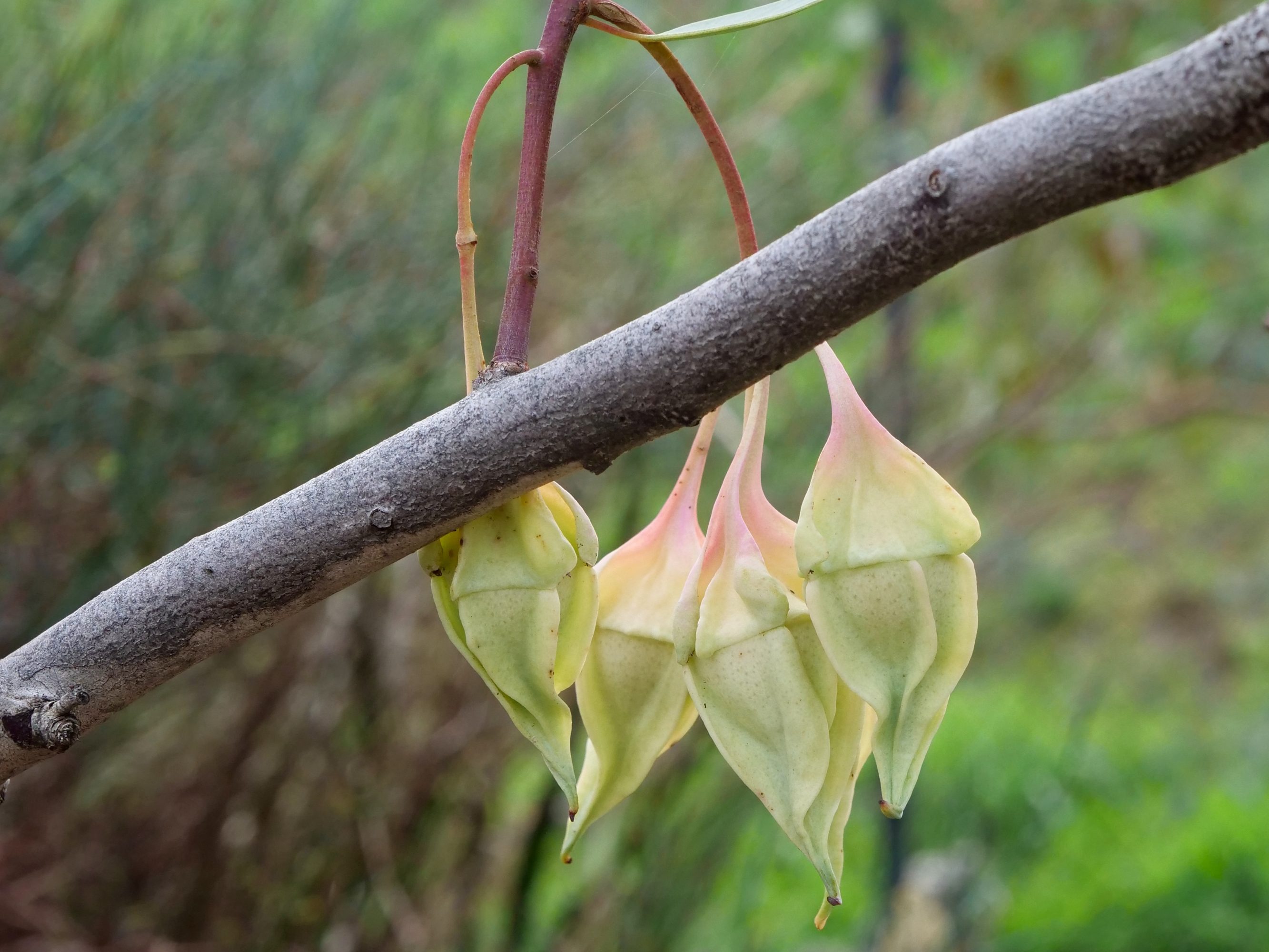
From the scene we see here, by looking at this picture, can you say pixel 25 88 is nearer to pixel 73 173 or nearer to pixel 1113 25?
pixel 73 173

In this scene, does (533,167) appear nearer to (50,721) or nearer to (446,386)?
(50,721)

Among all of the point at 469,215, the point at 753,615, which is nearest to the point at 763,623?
the point at 753,615

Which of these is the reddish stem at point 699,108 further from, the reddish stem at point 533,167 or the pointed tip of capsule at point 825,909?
the pointed tip of capsule at point 825,909

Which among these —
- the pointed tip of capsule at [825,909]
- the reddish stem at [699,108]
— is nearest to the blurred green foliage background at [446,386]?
the reddish stem at [699,108]

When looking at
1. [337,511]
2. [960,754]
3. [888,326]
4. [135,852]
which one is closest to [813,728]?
[337,511]

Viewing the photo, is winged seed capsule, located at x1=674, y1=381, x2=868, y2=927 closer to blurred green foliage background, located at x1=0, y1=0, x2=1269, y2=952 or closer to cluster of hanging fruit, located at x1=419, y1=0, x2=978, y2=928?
cluster of hanging fruit, located at x1=419, y1=0, x2=978, y2=928

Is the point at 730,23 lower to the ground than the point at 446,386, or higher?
higher

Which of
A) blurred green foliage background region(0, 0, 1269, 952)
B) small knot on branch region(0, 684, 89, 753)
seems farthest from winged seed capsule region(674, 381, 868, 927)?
blurred green foliage background region(0, 0, 1269, 952)
